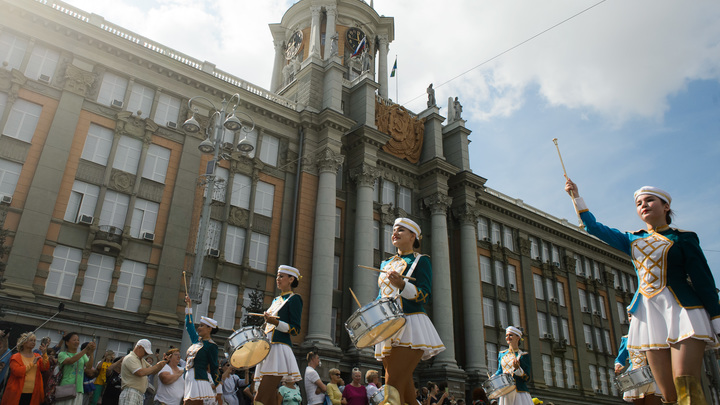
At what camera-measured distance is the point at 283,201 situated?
97.2ft

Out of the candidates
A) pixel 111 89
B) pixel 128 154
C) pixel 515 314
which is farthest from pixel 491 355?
pixel 111 89

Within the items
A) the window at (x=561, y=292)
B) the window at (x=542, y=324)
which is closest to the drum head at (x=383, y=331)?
the window at (x=542, y=324)

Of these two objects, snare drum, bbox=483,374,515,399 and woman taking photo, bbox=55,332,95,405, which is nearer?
snare drum, bbox=483,374,515,399

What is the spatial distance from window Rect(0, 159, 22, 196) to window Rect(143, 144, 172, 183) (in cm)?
530

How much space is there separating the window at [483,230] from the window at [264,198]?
18160mm

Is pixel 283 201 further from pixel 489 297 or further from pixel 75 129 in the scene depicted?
pixel 489 297

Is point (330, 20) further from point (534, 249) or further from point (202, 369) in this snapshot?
point (202, 369)

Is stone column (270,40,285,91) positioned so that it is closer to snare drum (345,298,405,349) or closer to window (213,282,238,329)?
window (213,282,238,329)

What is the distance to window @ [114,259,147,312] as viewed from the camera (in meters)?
22.9

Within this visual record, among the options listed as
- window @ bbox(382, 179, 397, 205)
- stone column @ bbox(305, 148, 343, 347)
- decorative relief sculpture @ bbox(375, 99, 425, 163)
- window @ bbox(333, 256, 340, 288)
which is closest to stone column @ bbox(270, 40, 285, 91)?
decorative relief sculpture @ bbox(375, 99, 425, 163)

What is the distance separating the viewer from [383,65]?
47625mm

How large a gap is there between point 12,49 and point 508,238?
117 ft

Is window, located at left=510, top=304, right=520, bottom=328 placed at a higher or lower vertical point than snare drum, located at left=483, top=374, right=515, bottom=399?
higher

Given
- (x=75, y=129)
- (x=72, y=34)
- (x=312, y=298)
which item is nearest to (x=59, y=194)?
(x=75, y=129)
